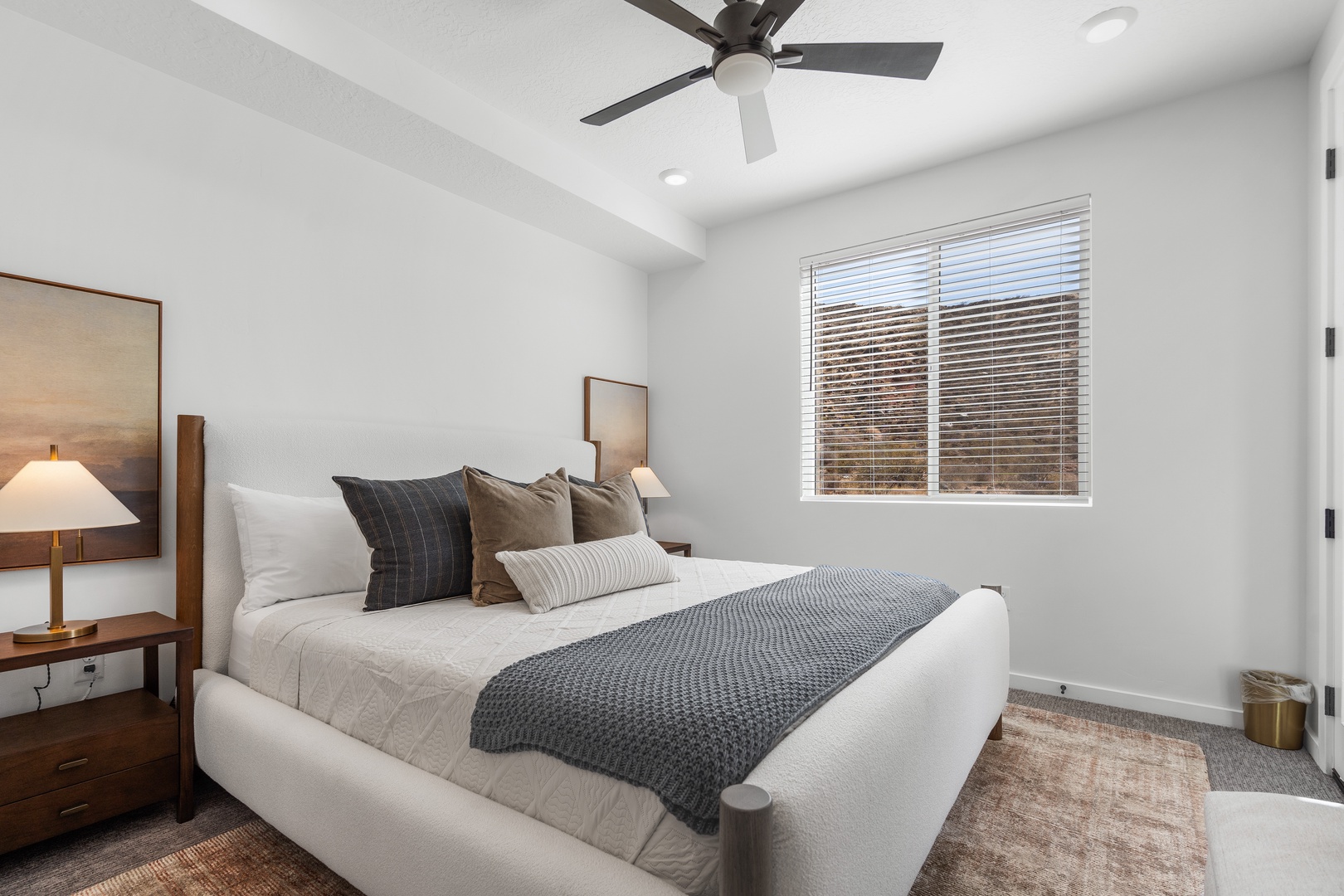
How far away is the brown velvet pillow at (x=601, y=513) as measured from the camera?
2611 millimetres

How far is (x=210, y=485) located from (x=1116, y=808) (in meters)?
3.09

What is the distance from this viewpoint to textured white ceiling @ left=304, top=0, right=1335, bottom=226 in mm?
2264

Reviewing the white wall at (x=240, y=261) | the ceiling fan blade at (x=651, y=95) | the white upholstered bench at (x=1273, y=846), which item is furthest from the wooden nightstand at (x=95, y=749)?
the white upholstered bench at (x=1273, y=846)

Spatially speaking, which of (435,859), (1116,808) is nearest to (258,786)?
(435,859)

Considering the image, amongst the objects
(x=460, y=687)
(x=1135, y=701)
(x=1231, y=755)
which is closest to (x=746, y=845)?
(x=460, y=687)

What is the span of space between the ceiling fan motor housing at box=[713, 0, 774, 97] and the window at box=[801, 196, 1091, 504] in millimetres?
1892

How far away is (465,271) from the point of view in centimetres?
334

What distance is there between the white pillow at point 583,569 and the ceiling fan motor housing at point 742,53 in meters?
1.53

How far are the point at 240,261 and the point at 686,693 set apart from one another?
7.78ft

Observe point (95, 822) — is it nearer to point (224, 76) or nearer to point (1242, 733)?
point (224, 76)

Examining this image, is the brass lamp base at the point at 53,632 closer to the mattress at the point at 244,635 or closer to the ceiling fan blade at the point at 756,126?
the mattress at the point at 244,635

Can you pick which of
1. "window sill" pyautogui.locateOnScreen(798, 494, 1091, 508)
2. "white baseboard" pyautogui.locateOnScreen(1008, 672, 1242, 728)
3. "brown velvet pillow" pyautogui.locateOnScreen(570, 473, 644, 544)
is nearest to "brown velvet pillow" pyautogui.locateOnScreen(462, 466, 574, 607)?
"brown velvet pillow" pyautogui.locateOnScreen(570, 473, 644, 544)

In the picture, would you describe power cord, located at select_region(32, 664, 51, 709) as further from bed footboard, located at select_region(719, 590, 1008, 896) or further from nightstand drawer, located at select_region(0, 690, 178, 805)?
bed footboard, located at select_region(719, 590, 1008, 896)

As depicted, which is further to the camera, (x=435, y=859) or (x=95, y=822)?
(x=95, y=822)
